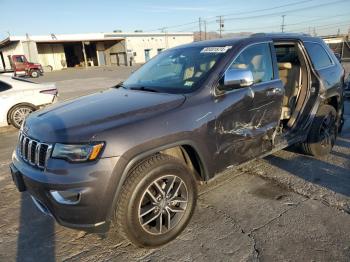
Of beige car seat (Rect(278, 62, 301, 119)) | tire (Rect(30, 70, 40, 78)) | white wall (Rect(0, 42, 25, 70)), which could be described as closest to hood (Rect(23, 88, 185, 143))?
Result: beige car seat (Rect(278, 62, 301, 119))

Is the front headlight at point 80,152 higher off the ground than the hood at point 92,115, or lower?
lower

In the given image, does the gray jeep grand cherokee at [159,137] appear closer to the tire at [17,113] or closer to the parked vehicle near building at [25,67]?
the tire at [17,113]

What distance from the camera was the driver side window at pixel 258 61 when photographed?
3498mm

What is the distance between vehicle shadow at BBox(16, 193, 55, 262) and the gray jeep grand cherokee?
0.48 metres

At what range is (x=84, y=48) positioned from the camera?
47.0m

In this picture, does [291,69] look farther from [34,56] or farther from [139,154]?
[34,56]

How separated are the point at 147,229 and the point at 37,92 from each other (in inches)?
238

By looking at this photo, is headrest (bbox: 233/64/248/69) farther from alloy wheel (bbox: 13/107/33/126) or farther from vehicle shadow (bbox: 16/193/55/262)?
alloy wheel (bbox: 13/107/33/126)

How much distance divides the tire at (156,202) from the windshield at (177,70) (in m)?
0.86

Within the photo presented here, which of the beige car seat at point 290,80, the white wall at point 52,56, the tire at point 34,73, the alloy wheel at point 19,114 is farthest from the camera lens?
the white wall at point 52,56

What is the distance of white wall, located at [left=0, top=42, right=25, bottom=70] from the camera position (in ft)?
131

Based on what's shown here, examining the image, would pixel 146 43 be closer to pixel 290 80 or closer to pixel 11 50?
pixel 11 50

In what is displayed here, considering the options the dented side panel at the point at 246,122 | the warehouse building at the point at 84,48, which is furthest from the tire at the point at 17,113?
the warehouse building at the point at 84,48

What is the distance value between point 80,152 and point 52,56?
4705cm
